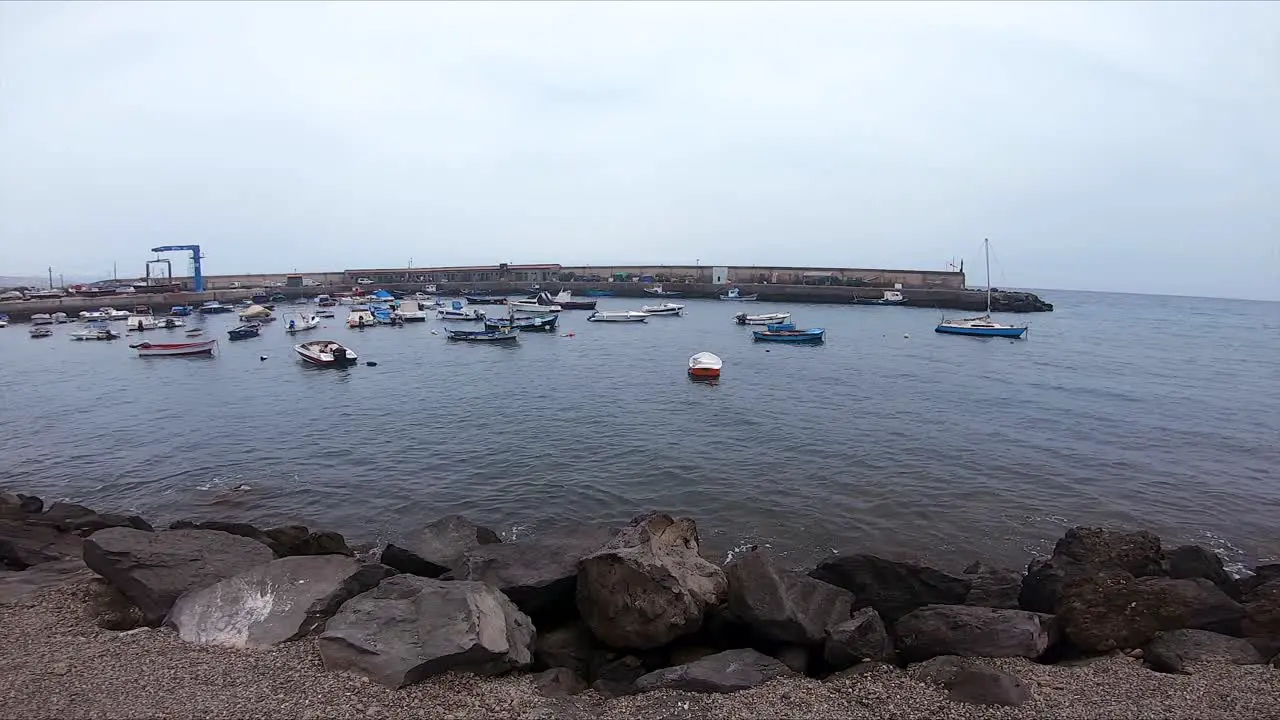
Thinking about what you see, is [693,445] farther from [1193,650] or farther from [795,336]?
[795,336]

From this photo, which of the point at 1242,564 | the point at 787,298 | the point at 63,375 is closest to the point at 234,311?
the point at 63,375

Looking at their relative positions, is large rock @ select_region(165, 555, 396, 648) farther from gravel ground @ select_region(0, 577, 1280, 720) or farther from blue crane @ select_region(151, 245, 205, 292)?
blue crane @ select_region(151, 245, 205, 292)

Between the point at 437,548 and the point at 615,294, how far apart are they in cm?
7840

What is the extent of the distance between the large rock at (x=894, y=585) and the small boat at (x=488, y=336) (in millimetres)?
33952

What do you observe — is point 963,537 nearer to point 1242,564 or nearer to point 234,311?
point 1242,564

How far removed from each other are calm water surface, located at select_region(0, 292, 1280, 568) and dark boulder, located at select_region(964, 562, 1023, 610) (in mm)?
1090

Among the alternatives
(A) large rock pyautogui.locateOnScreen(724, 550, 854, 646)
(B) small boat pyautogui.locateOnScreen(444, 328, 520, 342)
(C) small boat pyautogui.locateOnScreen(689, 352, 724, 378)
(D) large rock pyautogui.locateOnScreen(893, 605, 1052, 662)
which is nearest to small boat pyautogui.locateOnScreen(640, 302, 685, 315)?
(B) small boat pyautogui.locateOnScreen(444, 328, 520, 342)

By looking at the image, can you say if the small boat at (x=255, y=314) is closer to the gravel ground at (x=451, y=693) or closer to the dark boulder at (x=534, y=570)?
the dark boulder at (x=534, y=570)

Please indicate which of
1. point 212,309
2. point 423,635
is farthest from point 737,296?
point 423,635

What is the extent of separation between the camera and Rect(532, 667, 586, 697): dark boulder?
5.73m

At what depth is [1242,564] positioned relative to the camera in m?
9.74

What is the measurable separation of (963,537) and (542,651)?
7.48m

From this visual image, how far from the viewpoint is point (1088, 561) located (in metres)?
7.71

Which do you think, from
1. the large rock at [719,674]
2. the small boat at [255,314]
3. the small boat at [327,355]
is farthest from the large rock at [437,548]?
the small boat at [255,314]
